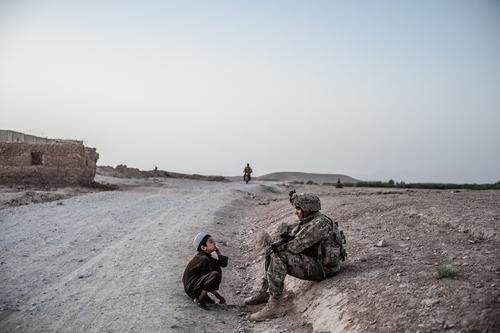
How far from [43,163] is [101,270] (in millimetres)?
15047

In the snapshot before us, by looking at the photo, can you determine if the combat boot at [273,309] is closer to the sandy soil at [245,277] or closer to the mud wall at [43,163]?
the sandy soil at [245,277]

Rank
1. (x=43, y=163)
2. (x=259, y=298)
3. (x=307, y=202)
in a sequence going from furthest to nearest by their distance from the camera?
(x=43, y=163) → (x=259, y=298) → (x=307, y=202)

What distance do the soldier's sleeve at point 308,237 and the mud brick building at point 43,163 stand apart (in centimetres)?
1755

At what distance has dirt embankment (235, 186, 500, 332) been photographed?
4219mm

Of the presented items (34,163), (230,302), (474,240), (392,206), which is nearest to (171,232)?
(230,302)

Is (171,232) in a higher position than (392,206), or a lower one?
lower

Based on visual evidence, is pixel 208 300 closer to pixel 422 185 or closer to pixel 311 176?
pixel 422 185

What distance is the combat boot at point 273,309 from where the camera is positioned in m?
5.86

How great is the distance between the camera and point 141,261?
7887mm

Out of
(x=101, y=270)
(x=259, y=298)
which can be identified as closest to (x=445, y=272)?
(x=259, y=298)

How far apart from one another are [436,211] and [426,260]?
3272 mm

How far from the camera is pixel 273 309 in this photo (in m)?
6.00

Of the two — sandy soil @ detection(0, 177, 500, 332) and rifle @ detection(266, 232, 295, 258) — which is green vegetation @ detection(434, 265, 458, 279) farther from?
rifle @ detection(266, 232, 295, 258)

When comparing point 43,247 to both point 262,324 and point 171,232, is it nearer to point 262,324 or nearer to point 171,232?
point 171,232
